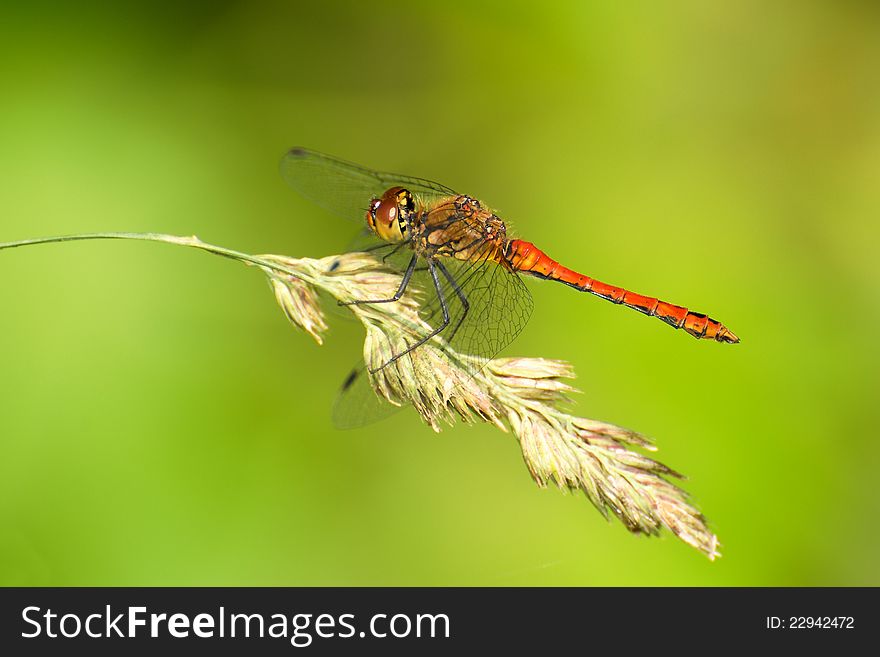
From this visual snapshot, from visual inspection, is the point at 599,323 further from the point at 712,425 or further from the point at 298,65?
the point at 298,65

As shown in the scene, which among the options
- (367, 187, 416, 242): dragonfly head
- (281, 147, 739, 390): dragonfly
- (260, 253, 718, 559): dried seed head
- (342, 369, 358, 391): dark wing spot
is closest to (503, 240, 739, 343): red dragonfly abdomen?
(281, 147, 739, 390): dragonfly

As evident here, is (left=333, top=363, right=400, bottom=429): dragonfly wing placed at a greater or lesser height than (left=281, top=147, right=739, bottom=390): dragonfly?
lesser

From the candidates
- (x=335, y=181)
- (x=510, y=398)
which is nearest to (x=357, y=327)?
(x=335, y=181)

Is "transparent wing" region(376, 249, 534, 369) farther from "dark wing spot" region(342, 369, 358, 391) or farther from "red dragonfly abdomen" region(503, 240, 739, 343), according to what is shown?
"dark wing spot" region(342, 369, 358, 391)

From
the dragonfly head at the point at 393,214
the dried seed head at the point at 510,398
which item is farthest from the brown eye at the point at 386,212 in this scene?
the dried seed head at the point at 510,398

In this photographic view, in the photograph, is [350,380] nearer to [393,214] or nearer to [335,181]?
[393,214]

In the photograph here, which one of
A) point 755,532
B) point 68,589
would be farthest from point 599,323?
point 68,589
